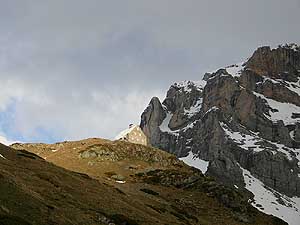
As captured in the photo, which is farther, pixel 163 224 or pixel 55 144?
pixel 55 144

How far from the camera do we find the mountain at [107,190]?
124 ft

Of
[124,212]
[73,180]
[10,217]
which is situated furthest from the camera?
[73,180]

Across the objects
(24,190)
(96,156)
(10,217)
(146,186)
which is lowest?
(10,217)

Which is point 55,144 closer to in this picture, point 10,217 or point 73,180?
point 73,180

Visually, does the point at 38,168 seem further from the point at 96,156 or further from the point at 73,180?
the point at 96,156

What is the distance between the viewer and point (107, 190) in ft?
206

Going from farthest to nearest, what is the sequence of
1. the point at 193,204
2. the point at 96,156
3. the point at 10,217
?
the point at 96,156 < the point at 193,204 < the point at 10,217

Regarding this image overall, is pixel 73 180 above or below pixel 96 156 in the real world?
below

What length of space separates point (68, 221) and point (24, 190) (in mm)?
5424

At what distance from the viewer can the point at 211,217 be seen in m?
75.9

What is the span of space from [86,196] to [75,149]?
66.5 meters

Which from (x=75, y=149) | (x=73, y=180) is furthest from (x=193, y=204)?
(x=75, y=149)

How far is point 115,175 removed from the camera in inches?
3853

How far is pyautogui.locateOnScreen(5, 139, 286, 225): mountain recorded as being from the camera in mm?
37906
